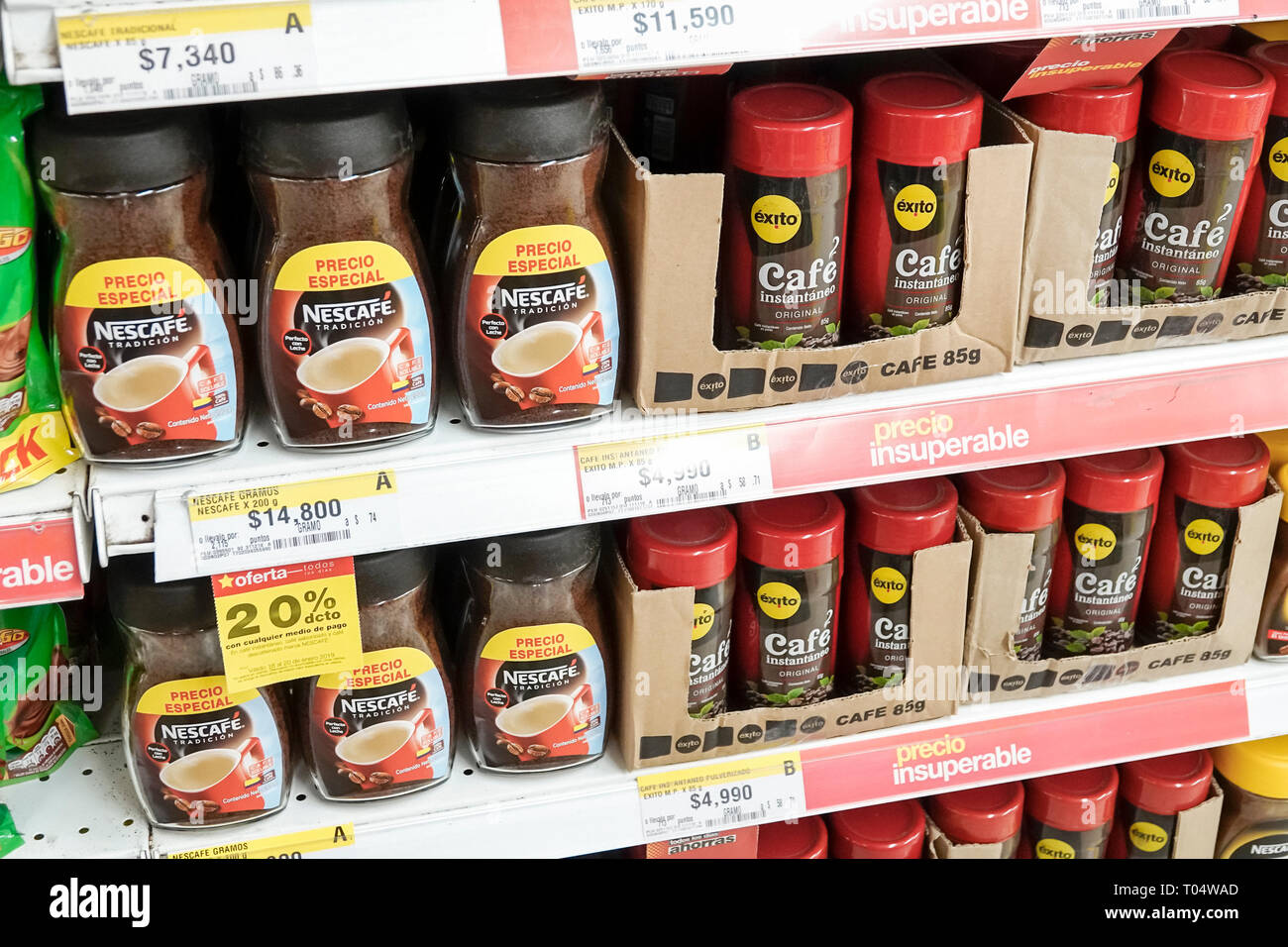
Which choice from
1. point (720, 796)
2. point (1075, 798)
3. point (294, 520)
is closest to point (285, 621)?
point (294, 520)

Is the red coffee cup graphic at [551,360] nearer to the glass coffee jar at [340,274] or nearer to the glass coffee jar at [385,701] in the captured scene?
the glass coffee jar at [340,274]

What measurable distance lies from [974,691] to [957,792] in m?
0.18

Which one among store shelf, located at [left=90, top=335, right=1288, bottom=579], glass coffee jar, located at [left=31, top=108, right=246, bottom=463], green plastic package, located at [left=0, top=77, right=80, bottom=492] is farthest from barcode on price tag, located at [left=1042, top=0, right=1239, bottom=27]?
green plastic package, located at [left=0, top=77, right=80, bottom=492]

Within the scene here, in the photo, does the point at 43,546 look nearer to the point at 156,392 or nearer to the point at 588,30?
the point at 156,392

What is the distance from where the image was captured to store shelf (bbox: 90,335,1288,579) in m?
1.18

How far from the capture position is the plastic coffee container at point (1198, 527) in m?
1.48

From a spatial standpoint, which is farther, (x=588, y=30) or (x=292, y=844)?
(x=292, y=844)

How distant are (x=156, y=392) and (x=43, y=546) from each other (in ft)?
0.54

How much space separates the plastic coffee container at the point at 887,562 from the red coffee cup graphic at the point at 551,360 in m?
0.37

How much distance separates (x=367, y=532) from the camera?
47.4 inches

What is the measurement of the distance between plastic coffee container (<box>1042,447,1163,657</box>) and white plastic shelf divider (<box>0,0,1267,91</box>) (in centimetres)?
49

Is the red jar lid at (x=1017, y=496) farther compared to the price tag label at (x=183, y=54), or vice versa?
the red jar lid at (x=1017, y=496)

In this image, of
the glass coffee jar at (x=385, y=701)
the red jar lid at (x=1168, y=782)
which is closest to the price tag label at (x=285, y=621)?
the glass coffee jar at (x=385, y=701)

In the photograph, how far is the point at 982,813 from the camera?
5.24 ft
